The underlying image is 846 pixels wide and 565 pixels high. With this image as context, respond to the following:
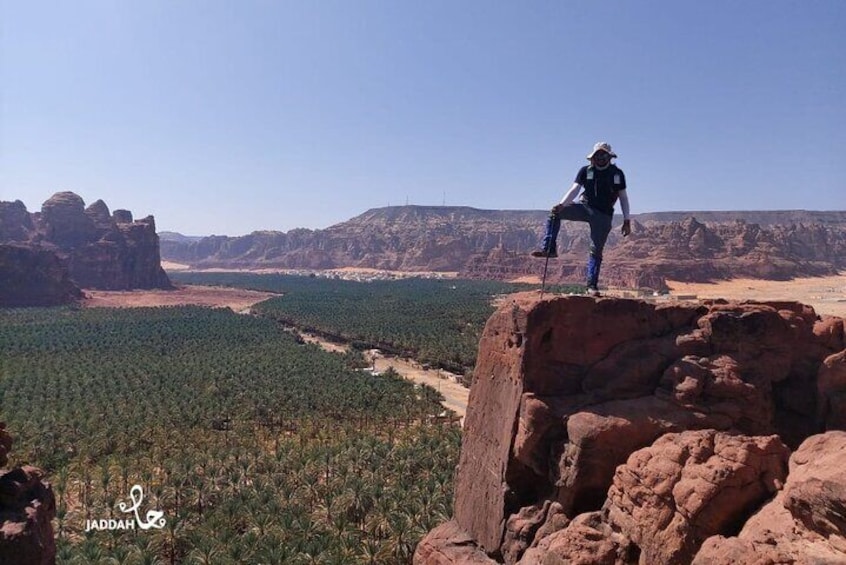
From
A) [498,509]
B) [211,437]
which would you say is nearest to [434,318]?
[211,437]

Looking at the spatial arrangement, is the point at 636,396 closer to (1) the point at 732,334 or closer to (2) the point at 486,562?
(1) the point at 732,334

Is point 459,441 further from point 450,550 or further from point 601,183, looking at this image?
point 601,183

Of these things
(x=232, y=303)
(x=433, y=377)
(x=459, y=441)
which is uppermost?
(x=459, y=441)

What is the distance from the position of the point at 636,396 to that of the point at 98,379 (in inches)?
2260

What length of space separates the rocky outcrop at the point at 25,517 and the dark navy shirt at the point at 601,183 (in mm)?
13266

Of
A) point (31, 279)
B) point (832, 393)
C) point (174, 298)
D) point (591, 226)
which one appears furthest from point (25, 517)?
point (174, 298)

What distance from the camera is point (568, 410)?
38.0ft

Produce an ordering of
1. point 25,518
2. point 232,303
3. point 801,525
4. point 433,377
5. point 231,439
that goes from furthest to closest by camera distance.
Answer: point 232,303
point 433,377
point 231,439
point 25,518
point 801,525

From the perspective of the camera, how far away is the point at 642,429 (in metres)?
10.7

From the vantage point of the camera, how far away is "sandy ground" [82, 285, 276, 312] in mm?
135125

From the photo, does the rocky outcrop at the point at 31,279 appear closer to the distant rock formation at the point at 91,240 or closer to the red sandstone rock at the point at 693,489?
the distant rock formation at the point at 91,240

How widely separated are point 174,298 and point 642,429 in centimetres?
15064

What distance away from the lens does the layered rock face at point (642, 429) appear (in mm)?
8734

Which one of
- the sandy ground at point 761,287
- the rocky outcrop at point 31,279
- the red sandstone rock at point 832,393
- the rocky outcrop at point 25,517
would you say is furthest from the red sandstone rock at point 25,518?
the rocky outcrop at point 31,279
